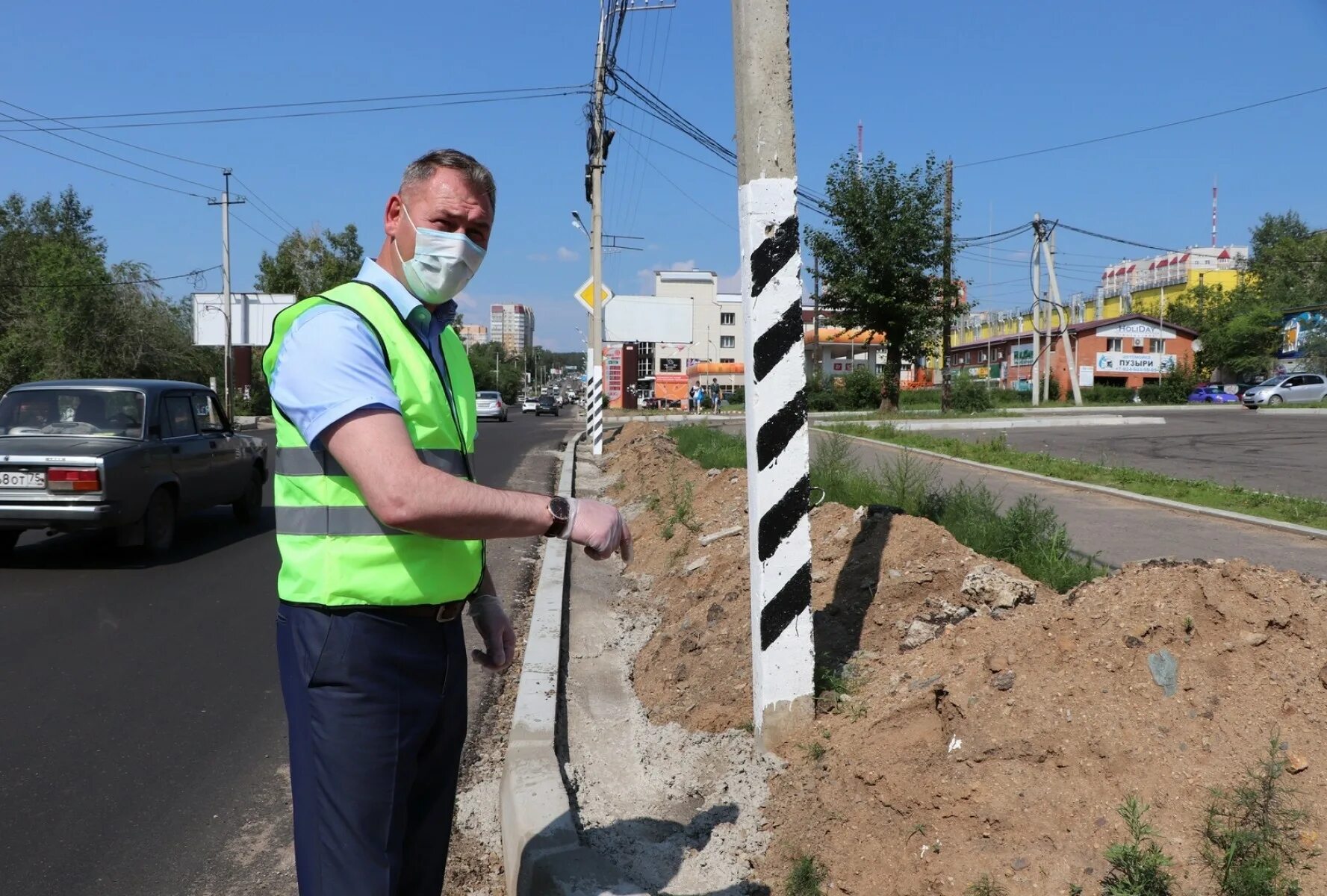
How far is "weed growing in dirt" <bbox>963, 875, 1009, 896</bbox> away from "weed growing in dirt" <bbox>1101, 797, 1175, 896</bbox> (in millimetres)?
254

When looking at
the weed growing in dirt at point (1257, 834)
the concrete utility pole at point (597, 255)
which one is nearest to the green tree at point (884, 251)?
→ the concrete utility pole at point (597, 255)

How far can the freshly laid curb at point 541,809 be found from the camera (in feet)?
10.0

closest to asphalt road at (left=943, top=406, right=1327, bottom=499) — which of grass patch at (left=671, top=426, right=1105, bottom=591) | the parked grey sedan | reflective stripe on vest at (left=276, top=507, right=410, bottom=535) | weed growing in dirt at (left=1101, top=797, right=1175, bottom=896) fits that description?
grass patch at (left=671, top=426, right=1105, bottom=591)

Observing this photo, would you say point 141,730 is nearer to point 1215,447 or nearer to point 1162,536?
point 1162,536

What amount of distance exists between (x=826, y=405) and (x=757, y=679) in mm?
47754

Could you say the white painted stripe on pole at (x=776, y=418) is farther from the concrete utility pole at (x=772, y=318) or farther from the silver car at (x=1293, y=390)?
the silver car at (x=1293, y=390)

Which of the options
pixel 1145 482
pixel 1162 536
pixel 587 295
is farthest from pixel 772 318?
pixel 587 295

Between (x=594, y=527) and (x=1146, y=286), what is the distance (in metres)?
99.9

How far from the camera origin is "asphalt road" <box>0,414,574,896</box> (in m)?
3.62

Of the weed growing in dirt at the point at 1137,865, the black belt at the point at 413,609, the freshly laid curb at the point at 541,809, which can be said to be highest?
the black belt at the point at 413,609

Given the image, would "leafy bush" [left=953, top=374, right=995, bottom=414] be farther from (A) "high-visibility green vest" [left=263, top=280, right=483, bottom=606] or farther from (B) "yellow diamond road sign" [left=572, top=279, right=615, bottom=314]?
(A) "high-visibility green vest" [left=263, top=280, right=483, bottom=606]

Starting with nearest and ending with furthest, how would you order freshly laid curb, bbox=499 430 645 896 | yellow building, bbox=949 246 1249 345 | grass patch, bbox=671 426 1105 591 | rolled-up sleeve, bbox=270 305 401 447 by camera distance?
rolled-up sleeve, bbox=270 305 401 447, freshly laid curb, bbox=499 430 645 896, grass patch, bbox=671 426 1105 591, yellow building, bbox=949 246 1249 345

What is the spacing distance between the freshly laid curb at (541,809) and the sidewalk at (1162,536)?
12.0 ft

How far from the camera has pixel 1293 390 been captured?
44.7m
